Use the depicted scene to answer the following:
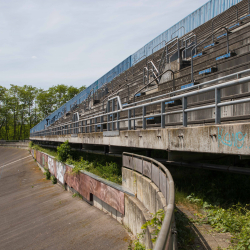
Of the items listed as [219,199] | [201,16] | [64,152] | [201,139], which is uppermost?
[201,16]

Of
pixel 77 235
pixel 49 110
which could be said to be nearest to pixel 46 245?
pixel 77 235

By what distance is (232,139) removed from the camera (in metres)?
4.65

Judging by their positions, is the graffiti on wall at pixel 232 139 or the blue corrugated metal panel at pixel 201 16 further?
A: the blue corrugated metal panel at pixel 201 16

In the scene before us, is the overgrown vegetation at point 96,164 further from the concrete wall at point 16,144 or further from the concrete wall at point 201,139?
the concrete wall at point 16,144

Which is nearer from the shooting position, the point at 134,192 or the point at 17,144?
the point at 134,192

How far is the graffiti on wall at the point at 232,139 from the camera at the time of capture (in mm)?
4473

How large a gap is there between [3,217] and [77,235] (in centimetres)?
769

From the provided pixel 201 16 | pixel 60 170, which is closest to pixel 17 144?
pixel 60 170

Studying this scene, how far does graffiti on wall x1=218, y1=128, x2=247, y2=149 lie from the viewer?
4.47 meters

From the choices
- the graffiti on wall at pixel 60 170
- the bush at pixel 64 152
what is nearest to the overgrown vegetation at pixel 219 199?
the bush at pixel 64 152

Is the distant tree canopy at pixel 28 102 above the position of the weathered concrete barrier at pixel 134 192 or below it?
above

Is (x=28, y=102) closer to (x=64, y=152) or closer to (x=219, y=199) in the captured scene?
(x=64, y=152)

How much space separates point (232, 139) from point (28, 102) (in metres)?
89.4

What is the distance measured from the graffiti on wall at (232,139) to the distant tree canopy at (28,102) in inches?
3328
